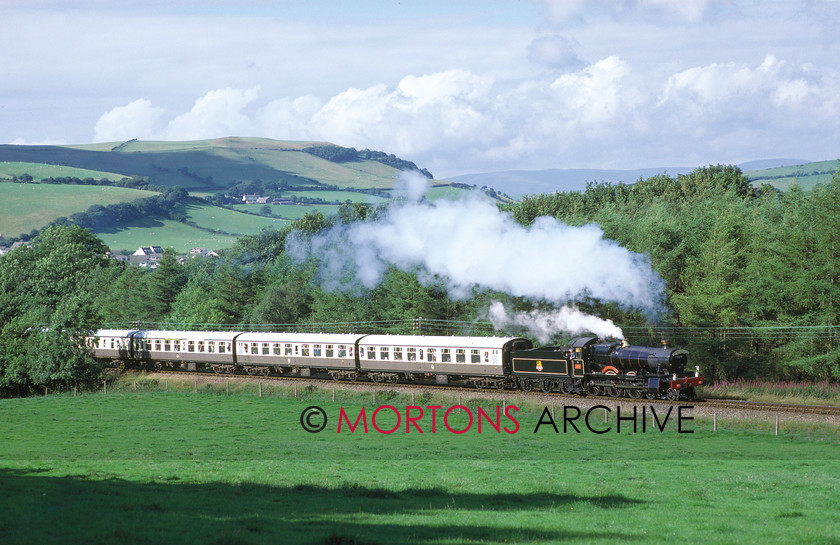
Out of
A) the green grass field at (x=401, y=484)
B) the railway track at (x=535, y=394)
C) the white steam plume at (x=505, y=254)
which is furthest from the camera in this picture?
the white steam plume at (x=505, y=254)

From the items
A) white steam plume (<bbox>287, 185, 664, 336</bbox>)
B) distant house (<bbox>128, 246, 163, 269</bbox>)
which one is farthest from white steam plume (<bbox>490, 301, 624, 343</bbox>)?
distant house (<bbox>128, 246, 163, 269</bbox>)

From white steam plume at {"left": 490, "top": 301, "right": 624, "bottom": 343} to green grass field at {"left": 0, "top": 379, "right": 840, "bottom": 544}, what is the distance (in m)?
7.07

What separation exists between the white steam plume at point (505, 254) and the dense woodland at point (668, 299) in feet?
5.04

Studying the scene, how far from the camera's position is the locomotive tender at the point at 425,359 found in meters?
41.3

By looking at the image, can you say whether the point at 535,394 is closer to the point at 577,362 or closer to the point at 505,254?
the point at 577,362

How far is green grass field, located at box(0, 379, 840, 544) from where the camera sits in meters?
18.4

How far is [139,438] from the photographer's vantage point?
36.8 m

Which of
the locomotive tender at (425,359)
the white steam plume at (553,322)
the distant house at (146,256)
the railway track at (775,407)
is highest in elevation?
the distant house at (146,256)

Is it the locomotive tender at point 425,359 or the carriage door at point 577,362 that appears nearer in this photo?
the locomotive tender at point 425,359

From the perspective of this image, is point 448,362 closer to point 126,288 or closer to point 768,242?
point 768,242

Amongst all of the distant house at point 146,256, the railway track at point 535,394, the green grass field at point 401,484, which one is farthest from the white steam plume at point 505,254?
the distant house at point 146,256

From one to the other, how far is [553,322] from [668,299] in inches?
460

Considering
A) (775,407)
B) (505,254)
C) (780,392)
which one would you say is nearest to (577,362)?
(775,407)

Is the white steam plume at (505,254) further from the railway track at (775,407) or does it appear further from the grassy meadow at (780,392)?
the railway track at (775,407)
